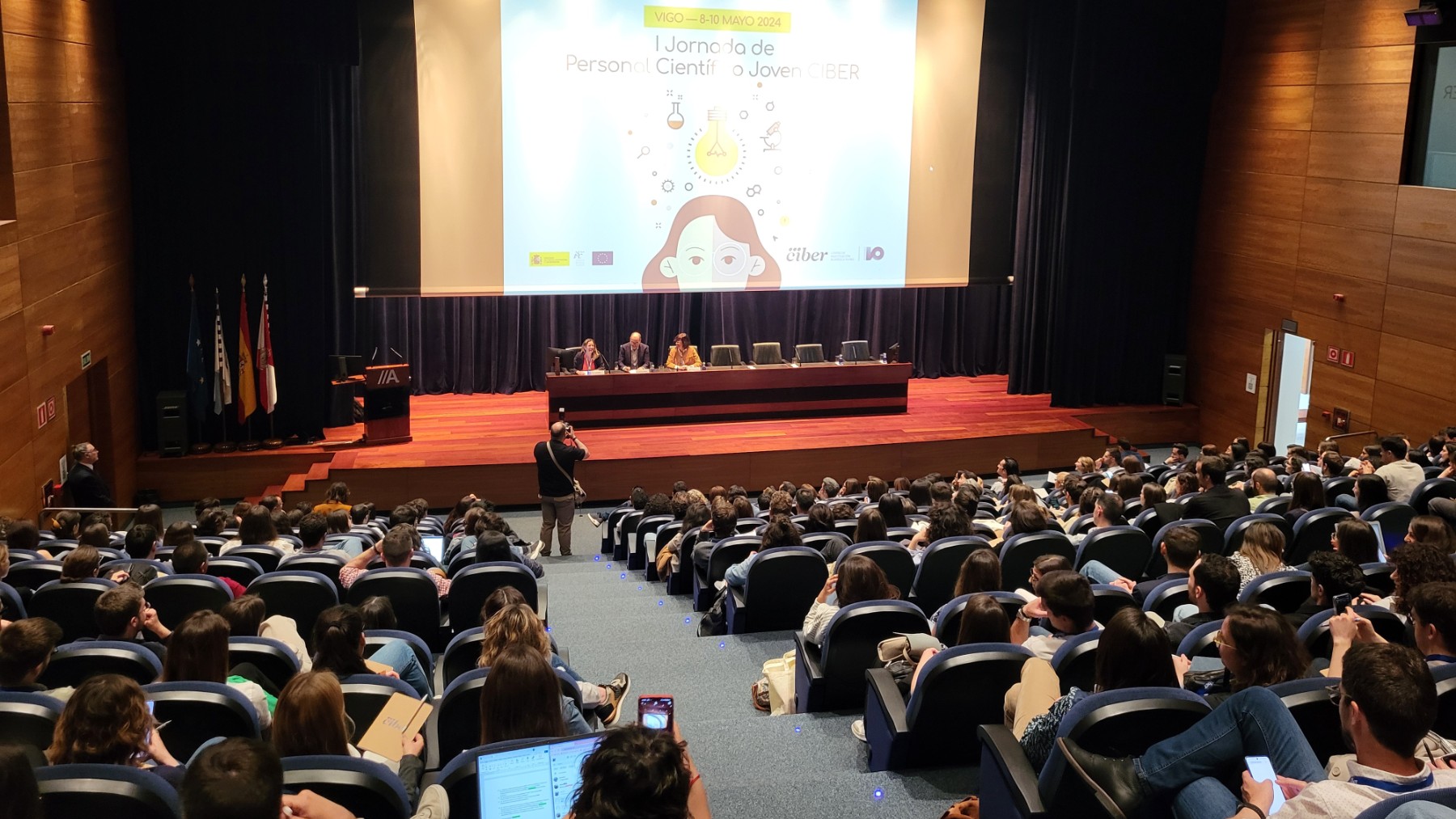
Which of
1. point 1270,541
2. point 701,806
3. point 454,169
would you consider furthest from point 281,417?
point 701,806

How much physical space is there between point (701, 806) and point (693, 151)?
36.7 ft

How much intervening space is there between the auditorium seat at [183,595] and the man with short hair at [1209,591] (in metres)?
3.98

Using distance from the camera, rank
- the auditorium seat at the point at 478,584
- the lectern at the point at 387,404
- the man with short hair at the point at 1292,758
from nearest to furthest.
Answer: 1. the man with short hair at the point at 1292,758
2. the auditorium seat at the point at 478,584
3. the lectern at the point at 387,404

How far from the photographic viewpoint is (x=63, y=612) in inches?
209

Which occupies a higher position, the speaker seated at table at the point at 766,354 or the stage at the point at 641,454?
the speaker seated at table at the point at 766,354

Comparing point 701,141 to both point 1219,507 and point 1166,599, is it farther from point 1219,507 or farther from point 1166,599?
Result: point 1166,599

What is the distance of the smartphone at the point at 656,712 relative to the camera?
3.07 m

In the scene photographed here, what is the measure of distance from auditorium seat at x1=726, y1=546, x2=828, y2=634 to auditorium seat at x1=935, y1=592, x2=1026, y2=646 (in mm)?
1392

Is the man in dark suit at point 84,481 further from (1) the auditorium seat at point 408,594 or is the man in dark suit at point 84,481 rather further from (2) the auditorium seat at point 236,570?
(1) the auditorium seat at point 408,594

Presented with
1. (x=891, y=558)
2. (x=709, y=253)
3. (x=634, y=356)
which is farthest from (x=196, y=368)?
(x=891, y=558)

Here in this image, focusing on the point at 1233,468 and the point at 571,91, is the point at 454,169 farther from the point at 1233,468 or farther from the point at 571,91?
the point at 1233,468

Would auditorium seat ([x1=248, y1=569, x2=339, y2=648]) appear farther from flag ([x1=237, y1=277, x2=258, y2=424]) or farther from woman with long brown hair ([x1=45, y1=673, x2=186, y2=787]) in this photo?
flag ([x1=237, y1=277, x2=258, y2=424])

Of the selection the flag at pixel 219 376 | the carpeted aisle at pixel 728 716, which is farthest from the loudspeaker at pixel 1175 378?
the flag at pixel 219 376

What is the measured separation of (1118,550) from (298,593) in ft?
13.5
